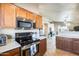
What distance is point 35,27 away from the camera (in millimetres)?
2504

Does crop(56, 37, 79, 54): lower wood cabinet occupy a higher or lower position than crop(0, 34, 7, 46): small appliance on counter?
lower

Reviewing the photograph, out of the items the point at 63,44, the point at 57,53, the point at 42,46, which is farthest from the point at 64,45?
the point at 42,46

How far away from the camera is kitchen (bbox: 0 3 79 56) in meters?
2.21

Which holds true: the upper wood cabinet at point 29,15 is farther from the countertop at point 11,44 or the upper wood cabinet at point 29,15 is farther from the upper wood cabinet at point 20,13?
the countertop at point 11,44

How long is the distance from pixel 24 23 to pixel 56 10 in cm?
71

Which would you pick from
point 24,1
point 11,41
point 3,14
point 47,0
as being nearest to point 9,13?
point 3,14

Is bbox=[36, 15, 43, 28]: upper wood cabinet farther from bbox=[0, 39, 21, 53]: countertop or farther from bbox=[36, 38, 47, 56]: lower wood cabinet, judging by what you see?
bbox=[0, 39, 21, 53]: countertop

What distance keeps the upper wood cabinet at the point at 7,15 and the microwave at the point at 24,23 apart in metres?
0.09

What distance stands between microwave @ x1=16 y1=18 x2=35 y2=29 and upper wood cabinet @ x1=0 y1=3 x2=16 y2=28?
0.09 metres

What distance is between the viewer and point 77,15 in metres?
2.20

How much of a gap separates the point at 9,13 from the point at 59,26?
3.33 feet

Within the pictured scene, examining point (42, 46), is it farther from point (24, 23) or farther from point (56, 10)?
point (56, 10)

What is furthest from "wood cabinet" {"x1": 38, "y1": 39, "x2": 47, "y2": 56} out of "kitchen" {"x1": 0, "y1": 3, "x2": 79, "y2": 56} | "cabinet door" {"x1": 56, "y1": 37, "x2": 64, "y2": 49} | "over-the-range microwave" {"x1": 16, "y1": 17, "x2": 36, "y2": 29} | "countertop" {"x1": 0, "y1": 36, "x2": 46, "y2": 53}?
"over-the-range microwave" {"x1": 16, "y1": 17, "x2": 36, "y2": 29}

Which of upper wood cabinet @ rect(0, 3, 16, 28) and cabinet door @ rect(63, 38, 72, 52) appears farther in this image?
cabinet door @ rect(63, 38, 72, 52)
